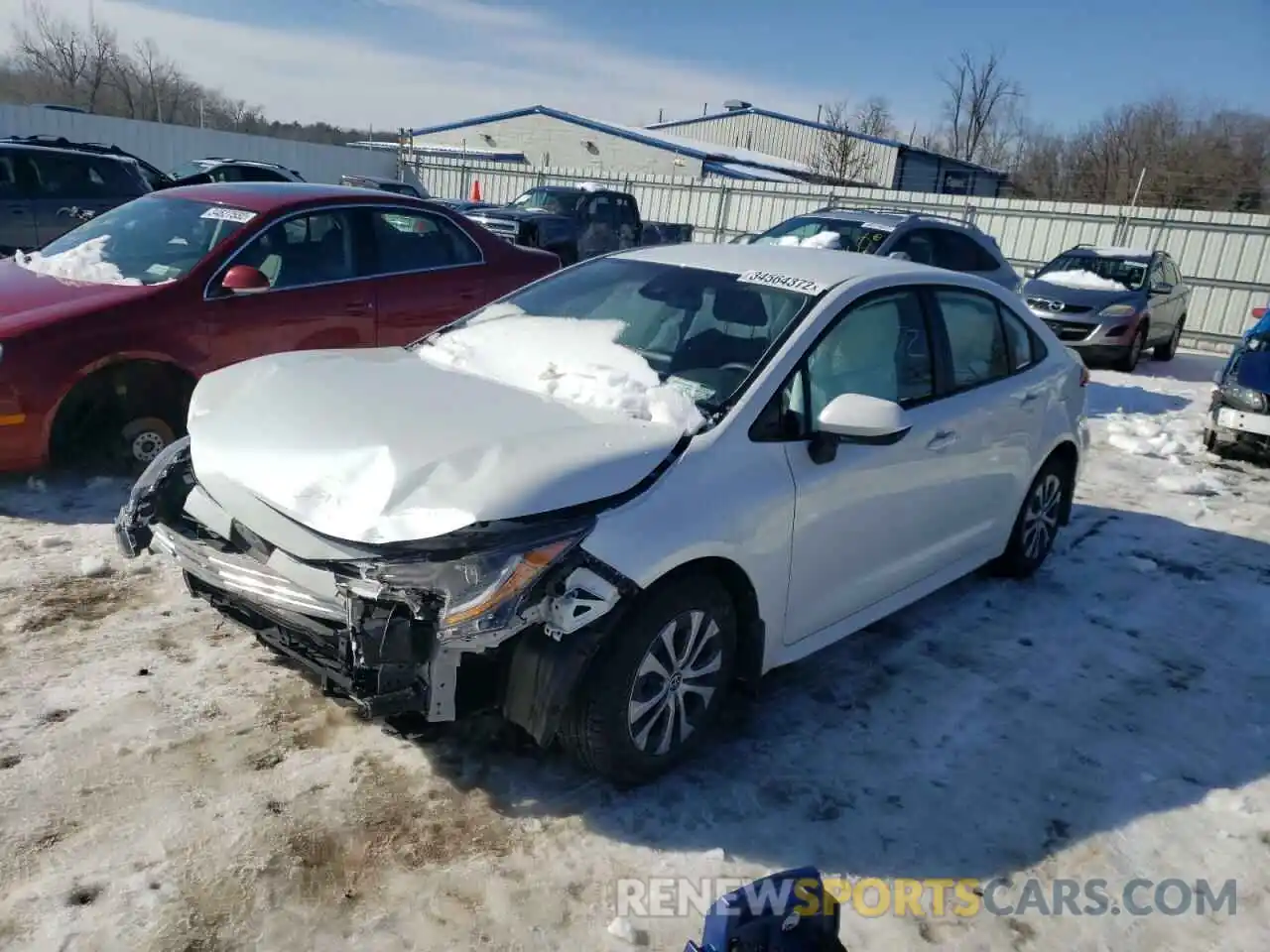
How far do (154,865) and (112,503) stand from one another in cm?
309

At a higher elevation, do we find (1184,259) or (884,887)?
(1184,259)

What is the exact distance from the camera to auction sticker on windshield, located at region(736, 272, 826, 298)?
3689 mm

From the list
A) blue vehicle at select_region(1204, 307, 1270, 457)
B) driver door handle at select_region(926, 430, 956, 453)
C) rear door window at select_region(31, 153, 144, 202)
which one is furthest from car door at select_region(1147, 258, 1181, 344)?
rear door window at select_region(31, 153, 144, 202)

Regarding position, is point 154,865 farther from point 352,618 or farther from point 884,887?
point 884,887

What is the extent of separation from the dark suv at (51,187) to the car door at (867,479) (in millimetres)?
9669

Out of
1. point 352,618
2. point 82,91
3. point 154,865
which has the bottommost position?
point 154,865

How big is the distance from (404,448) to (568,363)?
94 cm

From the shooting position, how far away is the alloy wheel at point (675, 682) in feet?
9.75

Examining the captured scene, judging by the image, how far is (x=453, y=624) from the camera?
8.50ft

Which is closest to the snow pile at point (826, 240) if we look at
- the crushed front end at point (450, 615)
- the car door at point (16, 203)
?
the crushed front end at point (450, 615)

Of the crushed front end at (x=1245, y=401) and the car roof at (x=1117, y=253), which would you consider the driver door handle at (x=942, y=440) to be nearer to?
the crushed front end at (x=1245, y=401)

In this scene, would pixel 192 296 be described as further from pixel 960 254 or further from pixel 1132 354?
pixel 1132 354

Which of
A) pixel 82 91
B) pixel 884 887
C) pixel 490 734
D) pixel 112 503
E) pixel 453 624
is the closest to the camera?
pixel 453 624

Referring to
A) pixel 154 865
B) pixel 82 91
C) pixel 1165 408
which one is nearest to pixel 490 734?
pixel 154 865
